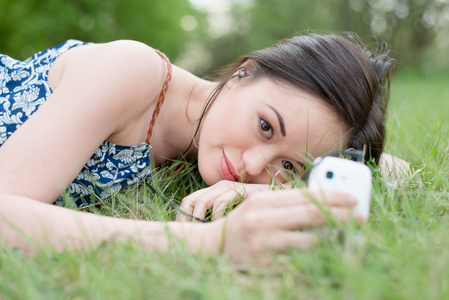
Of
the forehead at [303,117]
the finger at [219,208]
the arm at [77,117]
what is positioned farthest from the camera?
the forehead at [303,117]

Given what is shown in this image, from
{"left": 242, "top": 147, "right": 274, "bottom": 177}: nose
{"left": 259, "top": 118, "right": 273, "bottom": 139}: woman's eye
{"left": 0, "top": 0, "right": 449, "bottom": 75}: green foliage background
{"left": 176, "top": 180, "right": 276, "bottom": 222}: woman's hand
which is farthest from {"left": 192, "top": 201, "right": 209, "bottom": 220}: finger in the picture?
{"left": 0, "top": 0, "right": 449, "bottom": 75}: green foliage background

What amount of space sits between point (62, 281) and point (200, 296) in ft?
1.17

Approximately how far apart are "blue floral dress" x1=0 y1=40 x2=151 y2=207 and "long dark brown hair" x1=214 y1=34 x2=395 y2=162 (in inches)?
24.8

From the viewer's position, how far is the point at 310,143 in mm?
1790

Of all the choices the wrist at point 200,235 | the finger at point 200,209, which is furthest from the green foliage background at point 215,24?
the wrist at point 200,235

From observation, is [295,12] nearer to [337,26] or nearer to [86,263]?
[337,26]

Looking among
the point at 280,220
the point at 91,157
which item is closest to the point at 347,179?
the point at 280,220

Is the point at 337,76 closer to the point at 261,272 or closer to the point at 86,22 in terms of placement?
the point at 261,272

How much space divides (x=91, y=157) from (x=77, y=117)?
38 centimetres

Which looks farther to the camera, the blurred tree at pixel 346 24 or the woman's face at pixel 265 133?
the blurred tree at pixel 346 24

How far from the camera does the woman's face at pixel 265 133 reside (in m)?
1.75

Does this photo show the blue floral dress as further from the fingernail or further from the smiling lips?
the fingernail

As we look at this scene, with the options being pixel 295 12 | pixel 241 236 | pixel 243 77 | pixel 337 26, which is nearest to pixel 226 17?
pixel 295 12

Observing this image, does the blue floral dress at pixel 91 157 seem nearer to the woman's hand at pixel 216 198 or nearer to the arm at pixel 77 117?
the arm at pixel 77 117
